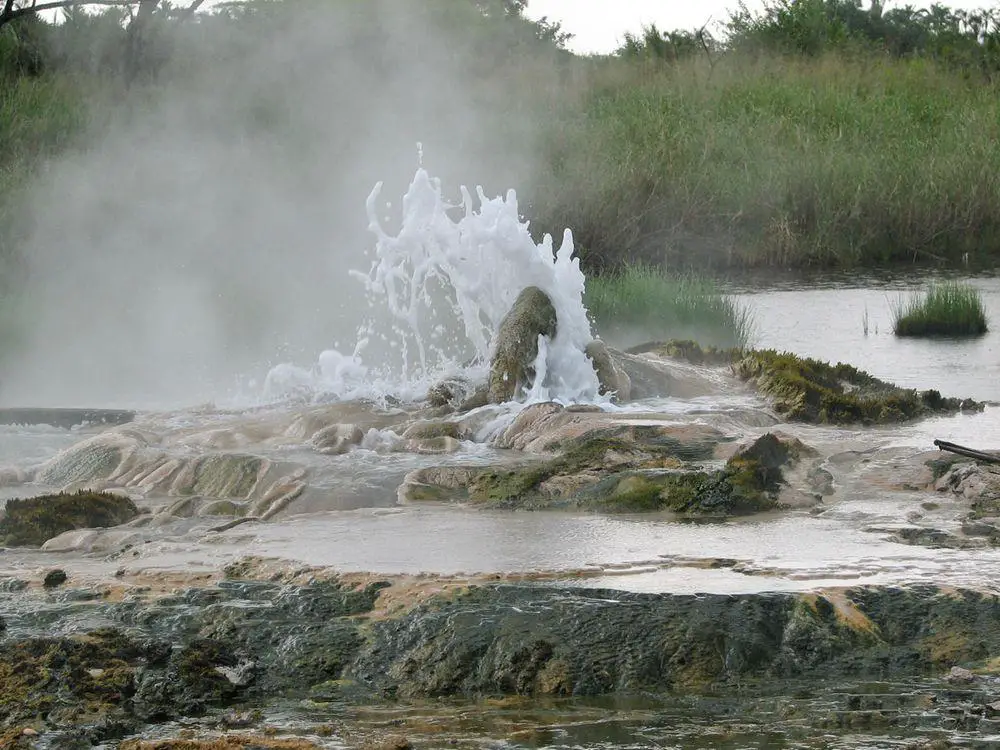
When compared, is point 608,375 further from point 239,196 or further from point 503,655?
point 239,196

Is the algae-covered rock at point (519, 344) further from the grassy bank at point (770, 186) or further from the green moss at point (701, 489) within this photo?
the grassy bank at point (770, 186)

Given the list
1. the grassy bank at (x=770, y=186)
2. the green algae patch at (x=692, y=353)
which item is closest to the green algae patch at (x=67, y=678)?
the green algae patch at (x=692, y=353)

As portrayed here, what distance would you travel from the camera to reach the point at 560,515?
251 inches

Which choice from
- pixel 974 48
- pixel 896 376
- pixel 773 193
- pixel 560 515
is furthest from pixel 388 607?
pixel 974 48

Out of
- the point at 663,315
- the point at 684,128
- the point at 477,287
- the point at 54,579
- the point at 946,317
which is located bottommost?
the point at 54,579

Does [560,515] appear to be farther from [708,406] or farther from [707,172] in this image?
[707,172]

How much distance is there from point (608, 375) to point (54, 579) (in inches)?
162

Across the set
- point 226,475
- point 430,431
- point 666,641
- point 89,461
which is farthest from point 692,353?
point 666,641

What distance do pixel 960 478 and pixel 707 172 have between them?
11.8 metres

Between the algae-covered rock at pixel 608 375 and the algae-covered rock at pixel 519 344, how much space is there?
25 cm

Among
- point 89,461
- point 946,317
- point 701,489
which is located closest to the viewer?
point 701,489

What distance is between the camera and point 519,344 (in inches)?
346

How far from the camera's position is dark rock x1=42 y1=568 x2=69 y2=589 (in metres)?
5.33

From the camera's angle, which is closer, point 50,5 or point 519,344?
point 519,344
